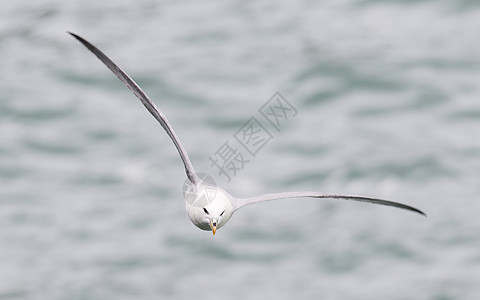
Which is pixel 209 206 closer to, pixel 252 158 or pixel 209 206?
pixel 209 206

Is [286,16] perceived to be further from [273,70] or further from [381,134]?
[381,134]

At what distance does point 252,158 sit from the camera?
28.3m

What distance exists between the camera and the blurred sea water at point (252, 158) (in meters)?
26.4

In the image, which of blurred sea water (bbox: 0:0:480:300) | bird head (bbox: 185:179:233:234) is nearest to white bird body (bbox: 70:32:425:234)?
bird head (bbox: 185:179:233:234)

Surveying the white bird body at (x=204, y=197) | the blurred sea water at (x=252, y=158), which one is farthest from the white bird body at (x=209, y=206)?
the blurred sea water at (x=252, y=158)

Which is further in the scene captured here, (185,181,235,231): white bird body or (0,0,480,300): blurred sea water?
(0,0,480,300): blurred sea water

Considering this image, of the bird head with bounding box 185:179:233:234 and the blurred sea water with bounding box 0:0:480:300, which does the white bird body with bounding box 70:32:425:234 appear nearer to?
the bird head with bounding box 185:179:233:234

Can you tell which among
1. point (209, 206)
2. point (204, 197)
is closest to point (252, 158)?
point (204, 197)

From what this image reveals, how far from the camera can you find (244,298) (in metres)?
26.1

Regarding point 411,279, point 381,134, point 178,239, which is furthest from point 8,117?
point 411,279

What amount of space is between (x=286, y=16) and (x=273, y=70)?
9.44 feet

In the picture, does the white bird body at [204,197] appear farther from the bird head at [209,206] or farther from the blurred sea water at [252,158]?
the blurred sea water at [252,158]

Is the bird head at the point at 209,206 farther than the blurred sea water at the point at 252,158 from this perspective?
No

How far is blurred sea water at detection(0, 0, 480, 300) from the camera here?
86.6ft
